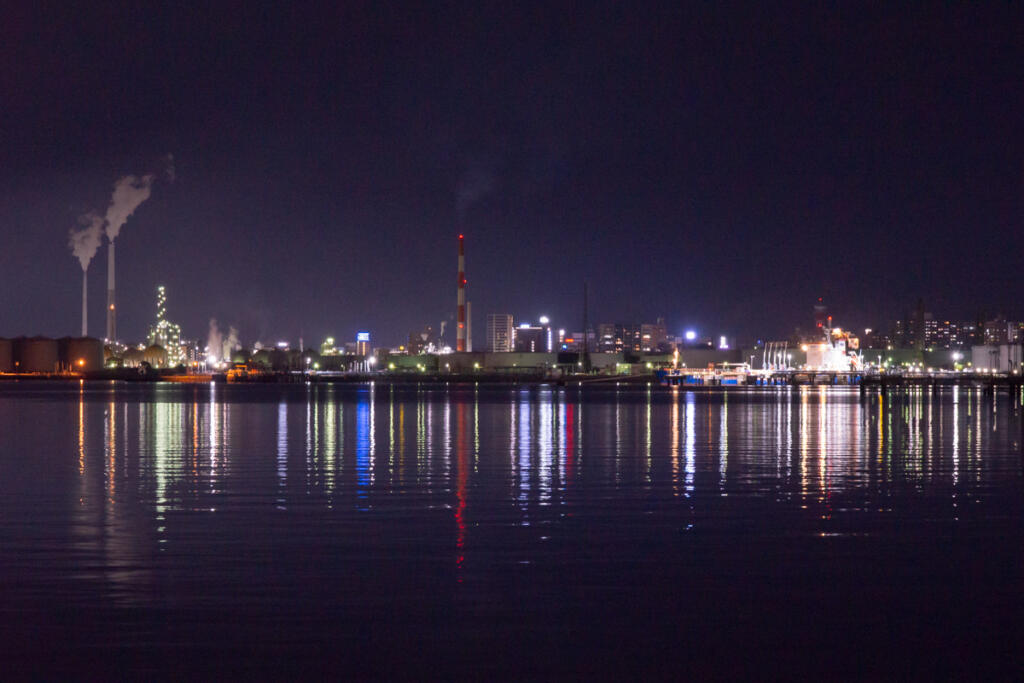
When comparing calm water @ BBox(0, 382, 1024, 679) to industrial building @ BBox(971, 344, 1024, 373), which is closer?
calm water @ BBox(0, 382, 1024, 679)

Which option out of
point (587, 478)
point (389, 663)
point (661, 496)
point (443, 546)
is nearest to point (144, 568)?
point (443, 546)

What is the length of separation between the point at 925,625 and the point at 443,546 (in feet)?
20.4

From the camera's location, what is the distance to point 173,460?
27.4 metres

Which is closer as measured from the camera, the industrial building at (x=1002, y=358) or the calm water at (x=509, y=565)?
the calm water at (x=509, y=565)

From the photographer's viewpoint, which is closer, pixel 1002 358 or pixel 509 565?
pixel 509 565

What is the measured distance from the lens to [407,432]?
40000mm

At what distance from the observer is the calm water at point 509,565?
360 inches

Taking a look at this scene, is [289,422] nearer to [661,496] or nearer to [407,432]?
[407,432]

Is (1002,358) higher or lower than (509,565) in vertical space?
higher

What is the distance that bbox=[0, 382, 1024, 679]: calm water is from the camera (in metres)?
9.16

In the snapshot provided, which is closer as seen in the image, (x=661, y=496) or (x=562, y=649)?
(x=562, y=649)

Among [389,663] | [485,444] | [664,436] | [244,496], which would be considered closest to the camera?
[389,663]

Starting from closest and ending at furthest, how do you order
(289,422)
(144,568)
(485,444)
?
(144,568), (485,444), (289,422)

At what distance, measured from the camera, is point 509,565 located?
13125mm
